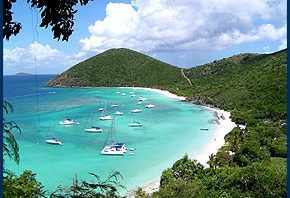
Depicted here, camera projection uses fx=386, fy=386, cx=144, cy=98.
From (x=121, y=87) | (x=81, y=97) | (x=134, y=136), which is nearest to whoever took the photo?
(x=134, y=136)

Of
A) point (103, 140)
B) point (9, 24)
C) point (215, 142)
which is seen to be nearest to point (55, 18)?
point (9, 24)

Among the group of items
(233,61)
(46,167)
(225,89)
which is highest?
(233,61)

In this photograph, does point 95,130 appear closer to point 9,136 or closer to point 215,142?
point 215,142

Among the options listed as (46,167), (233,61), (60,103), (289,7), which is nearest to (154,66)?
(233,61)

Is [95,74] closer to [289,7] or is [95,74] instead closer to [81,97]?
[81,97]

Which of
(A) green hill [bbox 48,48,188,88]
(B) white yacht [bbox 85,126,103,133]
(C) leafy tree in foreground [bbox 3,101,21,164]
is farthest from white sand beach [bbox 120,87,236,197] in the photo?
(A) green hill [bbox 48,48,188,88]

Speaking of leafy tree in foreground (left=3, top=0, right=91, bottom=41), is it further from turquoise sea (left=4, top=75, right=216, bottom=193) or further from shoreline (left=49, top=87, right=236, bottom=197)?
shoreline (left=49, top=87, right=236, bottom=197)
